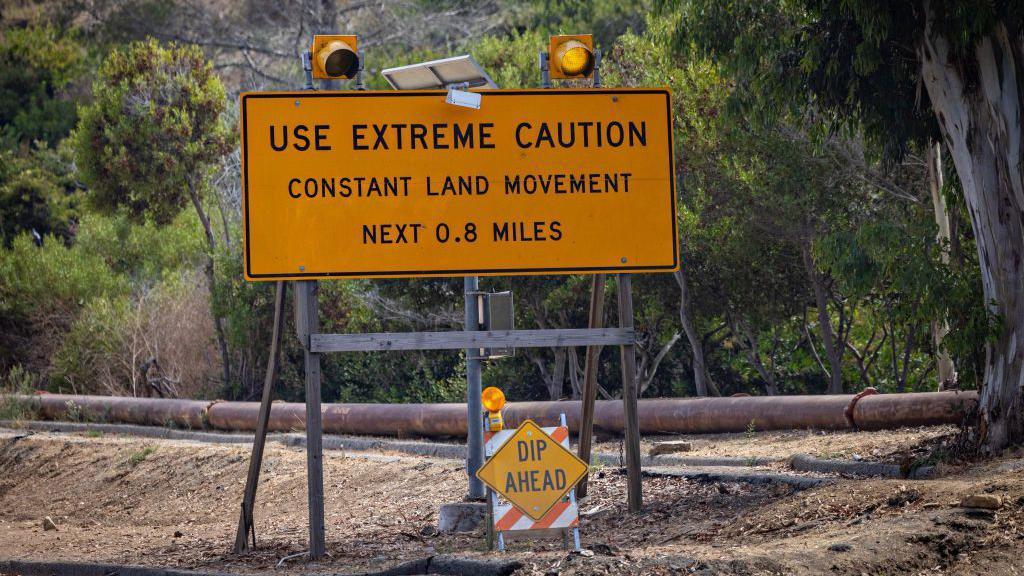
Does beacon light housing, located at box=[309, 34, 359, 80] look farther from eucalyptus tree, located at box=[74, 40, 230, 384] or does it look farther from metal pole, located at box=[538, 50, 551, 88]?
eucalyptus tree, located at box=[74, 40, 230, 384]

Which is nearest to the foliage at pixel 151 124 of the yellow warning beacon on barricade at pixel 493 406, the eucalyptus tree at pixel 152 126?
the eucalyptus tree at pixel 152 126

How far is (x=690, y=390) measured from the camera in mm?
22906

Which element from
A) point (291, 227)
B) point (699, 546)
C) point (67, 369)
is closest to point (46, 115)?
point (67, 369)

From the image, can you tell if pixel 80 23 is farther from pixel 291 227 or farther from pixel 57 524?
pixel 291 227

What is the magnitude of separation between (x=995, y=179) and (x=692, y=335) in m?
8.54

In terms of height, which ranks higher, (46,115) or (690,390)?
(46,115)

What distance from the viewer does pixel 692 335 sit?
64.9 feet

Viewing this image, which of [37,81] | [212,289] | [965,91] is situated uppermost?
[37,81]

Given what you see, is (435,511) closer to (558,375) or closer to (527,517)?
(527,517)

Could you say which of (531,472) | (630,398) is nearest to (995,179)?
(630,398)

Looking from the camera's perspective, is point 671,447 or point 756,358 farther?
point 756,358

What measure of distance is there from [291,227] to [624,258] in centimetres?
269

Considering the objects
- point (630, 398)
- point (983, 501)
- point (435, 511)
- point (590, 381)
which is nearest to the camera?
point (983, 501)

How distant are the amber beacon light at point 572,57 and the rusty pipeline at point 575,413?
494cm
